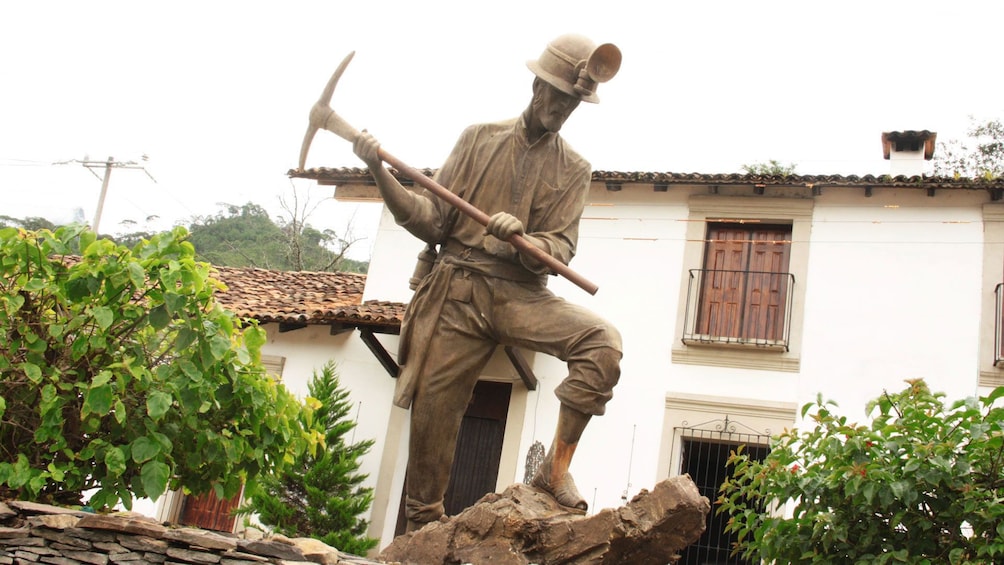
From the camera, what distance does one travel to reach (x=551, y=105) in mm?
5457

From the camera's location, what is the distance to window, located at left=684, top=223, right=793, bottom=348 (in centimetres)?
1461

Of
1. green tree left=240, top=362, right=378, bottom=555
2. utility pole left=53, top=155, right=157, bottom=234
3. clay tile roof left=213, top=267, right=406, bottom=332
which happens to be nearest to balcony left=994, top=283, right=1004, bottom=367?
clay tile roof left=213, top=267, right=406, bottom=332

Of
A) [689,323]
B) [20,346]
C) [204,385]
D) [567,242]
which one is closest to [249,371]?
[204,385]

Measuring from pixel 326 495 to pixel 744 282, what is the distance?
6014 mm

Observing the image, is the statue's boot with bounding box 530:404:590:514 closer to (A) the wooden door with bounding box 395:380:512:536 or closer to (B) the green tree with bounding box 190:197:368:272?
(A) the wooden door with bounding box 395:380:512:536

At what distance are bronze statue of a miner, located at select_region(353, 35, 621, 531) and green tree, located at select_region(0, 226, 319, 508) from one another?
1.05 meters

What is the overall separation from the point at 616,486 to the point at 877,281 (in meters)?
4.16

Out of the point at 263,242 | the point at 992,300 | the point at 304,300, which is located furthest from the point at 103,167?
the point at 992,300

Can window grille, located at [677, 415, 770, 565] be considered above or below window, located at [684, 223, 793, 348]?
below

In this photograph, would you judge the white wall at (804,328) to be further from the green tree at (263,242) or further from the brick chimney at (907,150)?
the green tree at (263,242)

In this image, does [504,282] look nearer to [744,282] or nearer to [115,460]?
[115,460]

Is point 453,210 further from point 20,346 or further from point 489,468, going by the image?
point 489,468

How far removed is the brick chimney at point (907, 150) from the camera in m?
16.3

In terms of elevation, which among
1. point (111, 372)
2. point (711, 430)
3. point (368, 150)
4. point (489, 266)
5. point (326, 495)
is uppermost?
point (368, 150)
